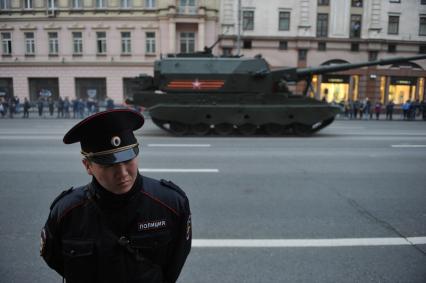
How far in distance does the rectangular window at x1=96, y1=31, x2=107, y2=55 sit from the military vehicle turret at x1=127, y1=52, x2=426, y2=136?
17021 mm

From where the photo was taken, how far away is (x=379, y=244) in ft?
12.9

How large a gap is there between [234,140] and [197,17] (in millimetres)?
18284

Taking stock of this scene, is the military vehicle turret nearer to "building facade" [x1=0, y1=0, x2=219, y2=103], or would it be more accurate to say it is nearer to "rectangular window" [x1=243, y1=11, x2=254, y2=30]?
"building facade" [x1=0, y1=0, x2=219, y2=103]

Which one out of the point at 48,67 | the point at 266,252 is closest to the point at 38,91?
the point at 48,67

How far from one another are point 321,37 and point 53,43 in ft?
73.1

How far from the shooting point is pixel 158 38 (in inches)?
1120

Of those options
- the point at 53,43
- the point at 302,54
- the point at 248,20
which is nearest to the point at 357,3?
the point at 302,54

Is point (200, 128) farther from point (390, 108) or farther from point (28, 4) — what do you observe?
point (28, 4)

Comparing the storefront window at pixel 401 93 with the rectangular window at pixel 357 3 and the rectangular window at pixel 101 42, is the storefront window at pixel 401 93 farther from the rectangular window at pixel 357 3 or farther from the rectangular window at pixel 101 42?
the rectangular window at pixel 101 42

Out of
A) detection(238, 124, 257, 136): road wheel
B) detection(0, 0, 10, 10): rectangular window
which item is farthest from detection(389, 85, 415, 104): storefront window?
detection(0, 0, 10, 10): rectangular window

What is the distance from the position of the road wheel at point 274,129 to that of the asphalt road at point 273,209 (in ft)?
11.9

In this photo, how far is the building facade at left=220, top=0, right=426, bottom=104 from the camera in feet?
92.1

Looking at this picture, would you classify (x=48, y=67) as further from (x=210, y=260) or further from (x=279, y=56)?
(x=210, y=260)

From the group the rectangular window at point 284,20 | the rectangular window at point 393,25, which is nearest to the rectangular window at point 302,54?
the rectangular window at point 284,20
